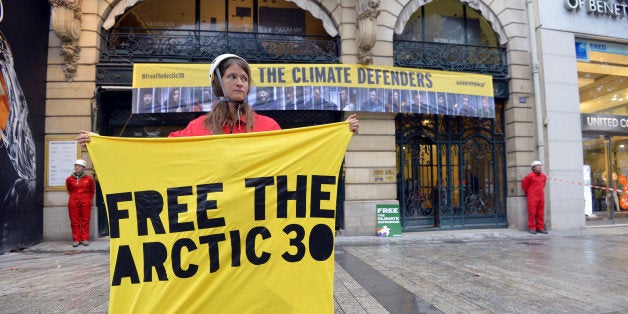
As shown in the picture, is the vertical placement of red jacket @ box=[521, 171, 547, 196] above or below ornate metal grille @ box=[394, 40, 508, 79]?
below

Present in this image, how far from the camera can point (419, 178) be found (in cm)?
1135

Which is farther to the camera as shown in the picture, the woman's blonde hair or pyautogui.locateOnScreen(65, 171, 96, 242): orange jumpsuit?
pyautogui.locateOnScreen(65, 171, 96, 242): orange jumpsuit

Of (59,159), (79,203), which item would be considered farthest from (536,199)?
(59,159)

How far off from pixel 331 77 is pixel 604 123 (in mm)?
9623

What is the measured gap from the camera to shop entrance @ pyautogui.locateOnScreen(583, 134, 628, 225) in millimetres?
12305

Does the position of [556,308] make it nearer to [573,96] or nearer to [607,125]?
[573,96]

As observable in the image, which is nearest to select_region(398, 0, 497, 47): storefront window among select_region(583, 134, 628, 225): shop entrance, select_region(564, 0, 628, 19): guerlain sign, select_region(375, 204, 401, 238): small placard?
select_region(564, 0, 628, 19): guerlain sign

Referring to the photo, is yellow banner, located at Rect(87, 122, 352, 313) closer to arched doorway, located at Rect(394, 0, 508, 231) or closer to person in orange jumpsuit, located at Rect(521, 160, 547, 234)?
arched doorway, located at Rect(394, 0, 508, 231)

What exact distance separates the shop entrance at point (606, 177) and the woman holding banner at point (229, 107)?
13.2 metres

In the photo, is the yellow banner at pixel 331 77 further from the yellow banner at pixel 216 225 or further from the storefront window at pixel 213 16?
the yellow banner at pixel 216 225

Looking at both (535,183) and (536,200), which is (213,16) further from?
(536,200)

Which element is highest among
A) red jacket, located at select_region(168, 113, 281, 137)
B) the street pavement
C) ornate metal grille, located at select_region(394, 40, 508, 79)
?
ornate metal grille, located at select_region(394, 40, 508, 79)

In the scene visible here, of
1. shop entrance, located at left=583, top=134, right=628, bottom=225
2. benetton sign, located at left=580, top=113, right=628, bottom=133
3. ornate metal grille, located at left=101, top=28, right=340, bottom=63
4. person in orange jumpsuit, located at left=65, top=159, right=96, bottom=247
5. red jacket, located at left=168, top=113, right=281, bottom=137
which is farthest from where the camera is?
shop entrance, located at left=583, top=134, right=628, bottom=225

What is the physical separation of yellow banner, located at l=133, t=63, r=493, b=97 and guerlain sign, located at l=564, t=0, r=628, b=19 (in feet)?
13.3
